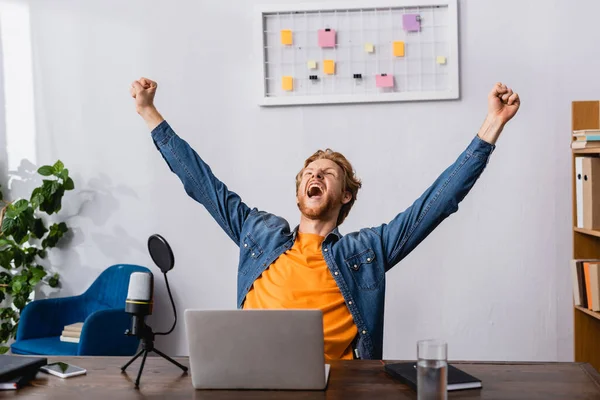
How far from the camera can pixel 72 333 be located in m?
3.40

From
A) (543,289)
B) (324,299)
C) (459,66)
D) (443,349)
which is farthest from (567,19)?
(443,349)

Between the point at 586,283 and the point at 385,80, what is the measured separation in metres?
1.35

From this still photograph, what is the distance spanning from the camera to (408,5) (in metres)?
3.43

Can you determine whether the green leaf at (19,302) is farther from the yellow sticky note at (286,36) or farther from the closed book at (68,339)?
the yellow sticky note at (286,36)

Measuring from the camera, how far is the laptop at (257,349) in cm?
147

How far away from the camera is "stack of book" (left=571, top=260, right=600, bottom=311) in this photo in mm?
3049

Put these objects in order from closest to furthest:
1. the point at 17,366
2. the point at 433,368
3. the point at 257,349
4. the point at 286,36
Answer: the point at 433,368 < the point at 257,349 < the point at 17,366 < the point at 286,36

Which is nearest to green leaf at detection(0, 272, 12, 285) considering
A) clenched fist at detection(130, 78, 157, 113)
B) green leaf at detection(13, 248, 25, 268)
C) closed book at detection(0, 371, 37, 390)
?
green leaf at detection(13, 248, 25, 268)

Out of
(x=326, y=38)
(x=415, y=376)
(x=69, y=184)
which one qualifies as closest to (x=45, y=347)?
(x=69, y=184)

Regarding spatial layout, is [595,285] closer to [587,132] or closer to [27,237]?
[587,132]

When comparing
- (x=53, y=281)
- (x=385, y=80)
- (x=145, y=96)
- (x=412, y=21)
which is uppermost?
(x=412, y=21)

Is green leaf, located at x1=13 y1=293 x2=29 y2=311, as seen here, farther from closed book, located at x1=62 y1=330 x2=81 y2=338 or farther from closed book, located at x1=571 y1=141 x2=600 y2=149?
closed book, located at x1=571 y1=141 x2=600 y2=149

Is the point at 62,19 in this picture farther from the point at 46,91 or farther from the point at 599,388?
the point at 599,388

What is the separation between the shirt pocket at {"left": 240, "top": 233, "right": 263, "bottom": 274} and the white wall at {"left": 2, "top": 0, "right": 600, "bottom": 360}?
4.06ft
